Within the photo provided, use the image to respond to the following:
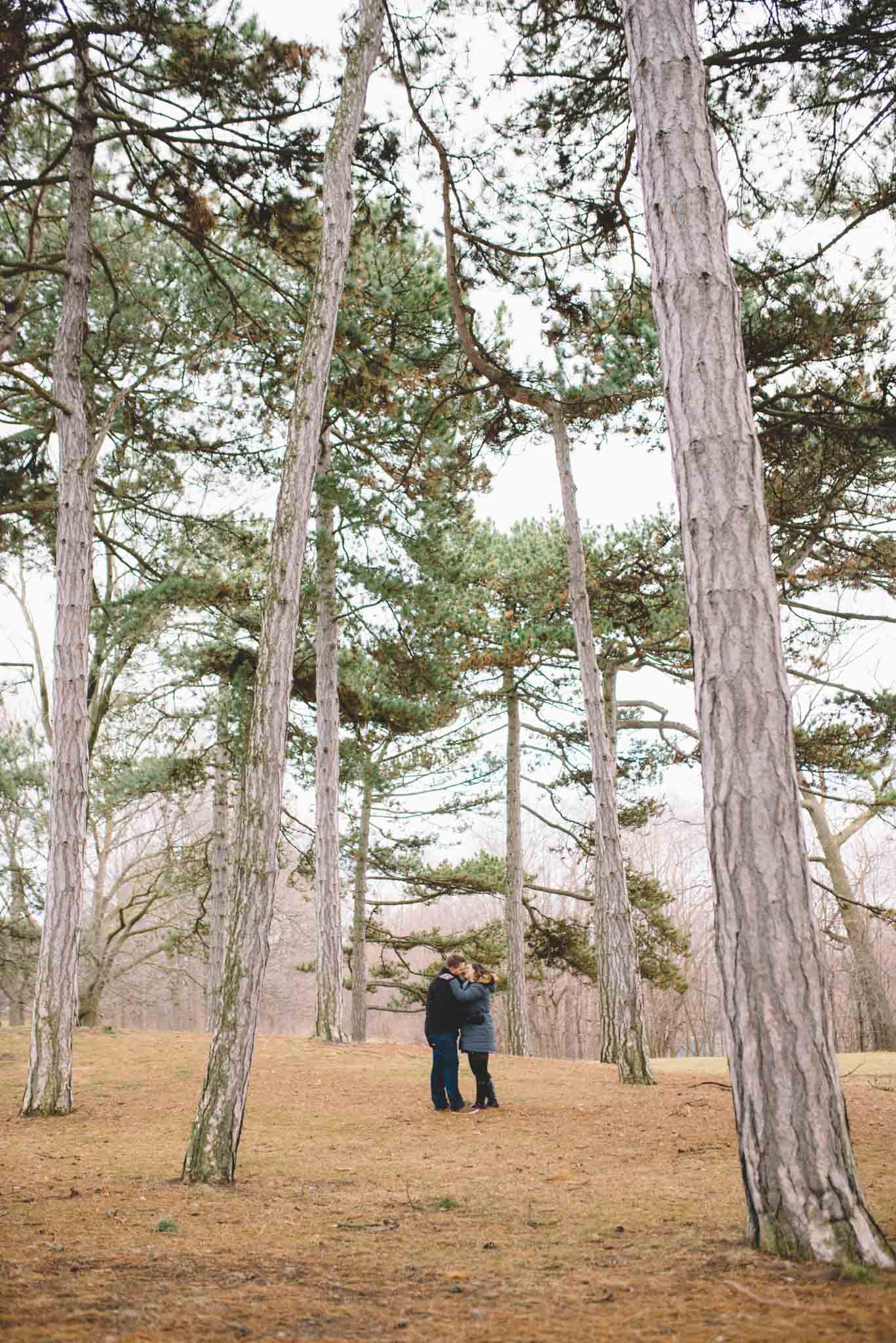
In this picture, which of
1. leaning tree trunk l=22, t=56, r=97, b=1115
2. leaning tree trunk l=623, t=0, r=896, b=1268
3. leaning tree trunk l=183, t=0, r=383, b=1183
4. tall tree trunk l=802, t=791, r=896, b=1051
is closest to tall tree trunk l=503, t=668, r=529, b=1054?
tall tree trunk l=802, t=791, r=896, b=1051

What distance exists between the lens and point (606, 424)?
11328 millimetres

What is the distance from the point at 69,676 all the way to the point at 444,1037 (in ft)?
15.9

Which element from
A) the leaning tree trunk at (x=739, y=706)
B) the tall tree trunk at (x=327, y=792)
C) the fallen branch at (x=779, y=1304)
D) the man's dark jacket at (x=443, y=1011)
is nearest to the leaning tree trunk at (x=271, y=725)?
the leaning tree trunk at (x=739, y=706)

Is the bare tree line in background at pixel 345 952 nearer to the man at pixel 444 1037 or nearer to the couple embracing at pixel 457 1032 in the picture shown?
the couple embracing at pixel 457 1032

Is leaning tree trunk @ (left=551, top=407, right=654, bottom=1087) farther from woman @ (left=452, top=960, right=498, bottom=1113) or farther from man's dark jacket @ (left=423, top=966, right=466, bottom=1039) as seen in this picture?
man's dark jacket @ (left=423, top=966, right=466, bottom=1039)

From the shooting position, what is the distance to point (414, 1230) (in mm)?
3686

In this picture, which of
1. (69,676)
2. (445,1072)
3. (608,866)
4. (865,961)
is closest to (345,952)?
(865,961)

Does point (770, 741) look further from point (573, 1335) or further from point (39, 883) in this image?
point (39, 883)

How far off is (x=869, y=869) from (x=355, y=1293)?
2490 centimetres

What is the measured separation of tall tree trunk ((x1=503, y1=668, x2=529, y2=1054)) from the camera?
54.2 ft

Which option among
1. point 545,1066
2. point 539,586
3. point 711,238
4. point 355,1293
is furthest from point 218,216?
point 545,1066

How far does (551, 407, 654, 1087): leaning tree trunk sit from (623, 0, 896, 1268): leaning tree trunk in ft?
20.6

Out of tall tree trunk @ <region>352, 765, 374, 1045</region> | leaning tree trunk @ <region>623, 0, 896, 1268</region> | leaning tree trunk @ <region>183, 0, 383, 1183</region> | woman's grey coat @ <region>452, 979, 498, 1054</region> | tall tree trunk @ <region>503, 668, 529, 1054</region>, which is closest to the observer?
leaning tree trunk @ <region>623, 0, 896, 1268</region>

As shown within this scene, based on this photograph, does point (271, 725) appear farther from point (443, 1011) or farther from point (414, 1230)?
point (443, 1011)
